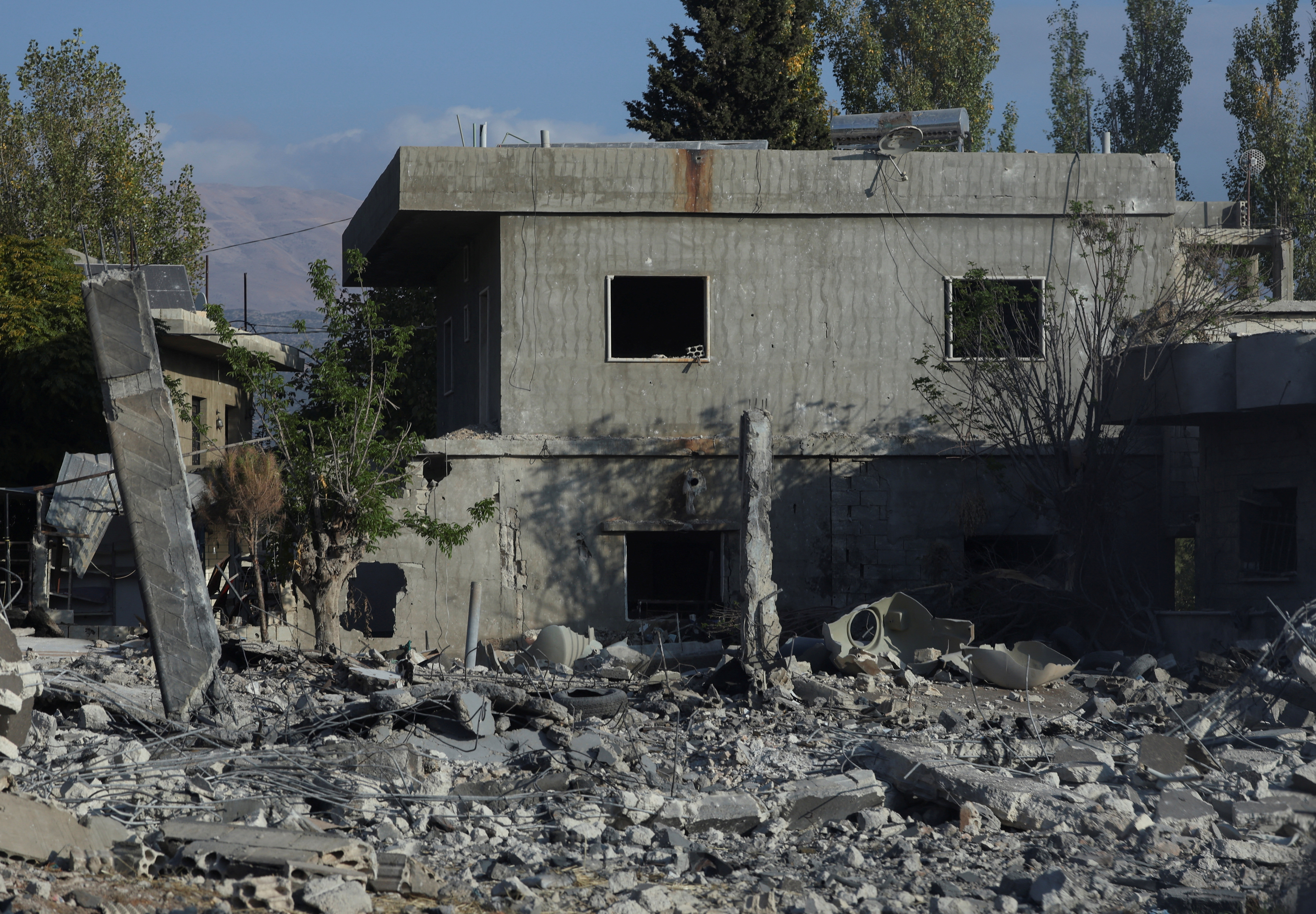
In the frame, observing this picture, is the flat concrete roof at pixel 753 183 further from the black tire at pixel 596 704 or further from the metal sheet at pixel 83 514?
the black tire at pixel 596 704

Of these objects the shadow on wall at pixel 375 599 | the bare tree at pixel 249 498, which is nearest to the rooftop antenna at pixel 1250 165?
the shadow on wall at pixel 375 599

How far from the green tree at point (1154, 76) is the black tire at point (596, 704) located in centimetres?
3424

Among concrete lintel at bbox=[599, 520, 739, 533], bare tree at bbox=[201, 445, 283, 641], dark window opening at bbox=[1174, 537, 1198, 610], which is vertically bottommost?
dark window opening at bbox=[1174, 537, 1198, 610]

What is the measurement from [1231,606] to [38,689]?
11.7 m

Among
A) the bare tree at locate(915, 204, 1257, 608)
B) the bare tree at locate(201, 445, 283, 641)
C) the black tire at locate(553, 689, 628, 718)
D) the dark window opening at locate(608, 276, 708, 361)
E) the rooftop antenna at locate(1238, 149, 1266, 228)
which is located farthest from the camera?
the rooftop antenna at locate(1238, 149, 1266, 228)

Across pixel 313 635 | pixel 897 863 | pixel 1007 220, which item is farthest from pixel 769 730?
pixel 1007 220

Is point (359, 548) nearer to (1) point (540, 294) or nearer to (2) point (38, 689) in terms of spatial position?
(1) point (540, 294)

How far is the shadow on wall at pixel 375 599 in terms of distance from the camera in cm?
1448

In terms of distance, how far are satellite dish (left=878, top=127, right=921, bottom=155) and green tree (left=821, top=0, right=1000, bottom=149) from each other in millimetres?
18832

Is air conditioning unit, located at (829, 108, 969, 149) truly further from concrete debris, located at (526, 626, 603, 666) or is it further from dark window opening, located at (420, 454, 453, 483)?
concrete debris, located at (526, 626, 603, 666)

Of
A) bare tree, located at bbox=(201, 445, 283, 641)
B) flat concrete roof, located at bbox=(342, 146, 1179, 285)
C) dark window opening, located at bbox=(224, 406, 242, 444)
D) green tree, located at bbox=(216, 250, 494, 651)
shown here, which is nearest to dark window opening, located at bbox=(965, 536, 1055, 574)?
flat concrete roof, located at bbox=(342, 146, 1179, 285)

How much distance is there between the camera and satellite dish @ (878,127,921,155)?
14328 millimetres

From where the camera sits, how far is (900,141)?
47.6 ft

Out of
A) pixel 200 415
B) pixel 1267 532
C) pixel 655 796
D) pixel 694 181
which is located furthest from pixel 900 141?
pixel 200 415
